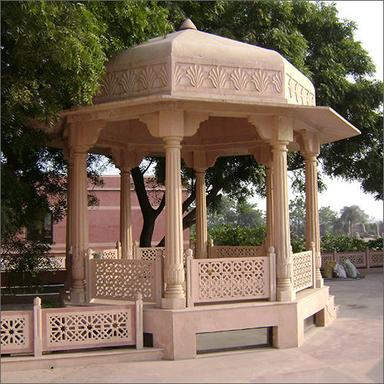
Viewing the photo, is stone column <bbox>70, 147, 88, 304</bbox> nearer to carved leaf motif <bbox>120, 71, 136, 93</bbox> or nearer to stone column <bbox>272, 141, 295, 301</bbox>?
carved leaf motif <bbox>120, 71, 136, 93</bbox>

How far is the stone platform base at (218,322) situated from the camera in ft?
23.6

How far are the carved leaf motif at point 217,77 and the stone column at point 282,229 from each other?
4.13 ft

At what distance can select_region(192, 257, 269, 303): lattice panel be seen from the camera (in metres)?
7.53

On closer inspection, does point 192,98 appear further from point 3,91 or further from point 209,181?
Result: point 209,181

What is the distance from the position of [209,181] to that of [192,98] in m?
9.58

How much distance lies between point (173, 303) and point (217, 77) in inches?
127

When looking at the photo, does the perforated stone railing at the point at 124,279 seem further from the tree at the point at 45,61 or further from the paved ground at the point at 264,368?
the tree at the point at 45,61

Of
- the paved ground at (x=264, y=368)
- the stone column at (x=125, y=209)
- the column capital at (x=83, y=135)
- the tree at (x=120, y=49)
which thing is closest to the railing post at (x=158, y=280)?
the paved ground at (x=264, y=368)

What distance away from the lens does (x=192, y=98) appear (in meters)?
7.20

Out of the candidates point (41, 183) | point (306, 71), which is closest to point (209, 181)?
point (306, 71)

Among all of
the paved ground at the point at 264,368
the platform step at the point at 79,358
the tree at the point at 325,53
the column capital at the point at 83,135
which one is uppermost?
the tree at the point at 325,53

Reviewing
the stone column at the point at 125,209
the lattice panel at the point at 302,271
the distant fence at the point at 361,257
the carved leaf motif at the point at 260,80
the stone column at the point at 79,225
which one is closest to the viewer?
the carved leaf motif at the point at 260,80

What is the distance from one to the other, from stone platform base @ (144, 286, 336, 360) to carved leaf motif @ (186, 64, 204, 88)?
312 centimetres

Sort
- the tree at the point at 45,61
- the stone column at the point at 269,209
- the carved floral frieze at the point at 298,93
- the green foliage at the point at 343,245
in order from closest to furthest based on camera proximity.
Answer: the tree at the point at 45,61 → the carved floral frieze at the point at 298,93 → the stone column at the point at 269,209 → the green foliage at the point at 343,245
